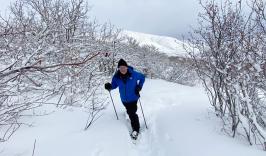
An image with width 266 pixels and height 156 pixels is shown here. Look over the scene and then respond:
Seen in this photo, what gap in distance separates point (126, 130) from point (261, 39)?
3.37m

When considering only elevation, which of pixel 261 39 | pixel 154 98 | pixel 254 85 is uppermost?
pixel 261 39

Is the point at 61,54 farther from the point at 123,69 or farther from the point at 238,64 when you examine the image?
the point at 238,64

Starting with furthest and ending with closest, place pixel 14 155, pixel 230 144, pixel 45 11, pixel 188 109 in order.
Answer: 1. pixel 45 11
2. pixel 188 109
3. pixel 230 144
4. pixel 14 155

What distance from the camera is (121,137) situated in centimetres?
729

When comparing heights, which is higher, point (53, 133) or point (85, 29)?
point (85, 29)

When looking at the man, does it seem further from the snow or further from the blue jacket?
the snow

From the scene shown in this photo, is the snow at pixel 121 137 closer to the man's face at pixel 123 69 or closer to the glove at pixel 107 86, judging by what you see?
the glove at pixel 107 86

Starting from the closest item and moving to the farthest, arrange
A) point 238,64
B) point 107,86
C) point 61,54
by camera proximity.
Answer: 1. point 238,64
2. point 107,86
3. point 61,54

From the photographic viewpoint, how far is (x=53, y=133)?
6.40m

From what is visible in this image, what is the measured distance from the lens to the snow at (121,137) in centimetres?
583

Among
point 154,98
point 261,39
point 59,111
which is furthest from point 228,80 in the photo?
point 154,98

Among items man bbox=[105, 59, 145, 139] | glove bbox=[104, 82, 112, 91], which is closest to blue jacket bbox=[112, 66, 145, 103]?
man bbox=[105, 59, 145, 139]

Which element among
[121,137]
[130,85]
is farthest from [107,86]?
[121,137]

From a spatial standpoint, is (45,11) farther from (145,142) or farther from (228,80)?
(228,80)
